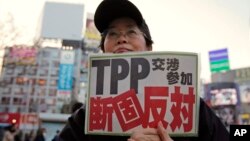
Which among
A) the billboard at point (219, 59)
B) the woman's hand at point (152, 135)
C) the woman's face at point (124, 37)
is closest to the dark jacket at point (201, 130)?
the woman's hand at point (152, 135)

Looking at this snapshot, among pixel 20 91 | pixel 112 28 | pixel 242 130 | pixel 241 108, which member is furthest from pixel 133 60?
pixel 20 91

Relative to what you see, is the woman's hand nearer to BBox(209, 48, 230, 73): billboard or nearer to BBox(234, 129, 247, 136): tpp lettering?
BBox(234, 129, 247, 136): tpp lettering

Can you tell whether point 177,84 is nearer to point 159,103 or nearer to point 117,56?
point 159,103

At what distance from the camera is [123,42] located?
1.38m

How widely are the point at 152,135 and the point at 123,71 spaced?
23 cm

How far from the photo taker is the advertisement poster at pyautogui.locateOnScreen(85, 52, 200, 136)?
3.74 feet

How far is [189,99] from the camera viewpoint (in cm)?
115

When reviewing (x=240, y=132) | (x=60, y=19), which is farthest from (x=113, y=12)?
(x=60, y=19)

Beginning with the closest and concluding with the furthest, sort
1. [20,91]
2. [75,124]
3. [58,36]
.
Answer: [75,124] → [58,36] → [20,91]

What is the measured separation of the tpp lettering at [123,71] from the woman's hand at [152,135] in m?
0.15

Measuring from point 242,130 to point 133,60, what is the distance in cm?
71

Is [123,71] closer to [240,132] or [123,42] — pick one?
[123,42]

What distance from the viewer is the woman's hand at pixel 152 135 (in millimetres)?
1070

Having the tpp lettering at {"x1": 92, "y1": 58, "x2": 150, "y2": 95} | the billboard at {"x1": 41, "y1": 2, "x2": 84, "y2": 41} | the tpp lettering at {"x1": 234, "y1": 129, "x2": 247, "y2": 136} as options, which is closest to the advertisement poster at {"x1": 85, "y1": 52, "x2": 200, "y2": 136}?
the tpp lettering at {"x1": 92, "y1": 58, "x2": 150, "y2": 95}
